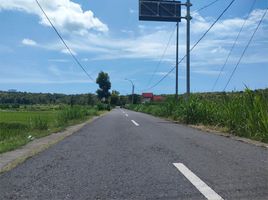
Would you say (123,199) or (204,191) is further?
(204,191)

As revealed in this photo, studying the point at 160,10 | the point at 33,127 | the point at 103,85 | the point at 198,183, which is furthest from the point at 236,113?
the point at 103,85

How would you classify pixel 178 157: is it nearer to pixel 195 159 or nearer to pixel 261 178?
pixel 195 159

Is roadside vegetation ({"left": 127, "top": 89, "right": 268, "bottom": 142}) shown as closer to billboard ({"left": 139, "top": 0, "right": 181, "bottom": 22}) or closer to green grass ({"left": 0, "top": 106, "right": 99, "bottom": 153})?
green grass ({"left": 0, "top": 106, "right": 99, "bottom": 153})

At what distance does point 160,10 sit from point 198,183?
28940 mm

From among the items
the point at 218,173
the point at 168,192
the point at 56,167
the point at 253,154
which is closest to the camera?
the point at 168,192

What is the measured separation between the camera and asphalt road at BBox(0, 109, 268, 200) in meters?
6.47

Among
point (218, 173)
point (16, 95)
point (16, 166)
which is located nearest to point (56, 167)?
point (16, 166)

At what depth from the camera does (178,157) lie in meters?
10.3

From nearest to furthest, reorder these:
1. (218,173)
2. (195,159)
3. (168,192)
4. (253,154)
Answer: (168,192)
(218,173)
(195,159)
(253,154)

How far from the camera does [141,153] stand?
36.5ft

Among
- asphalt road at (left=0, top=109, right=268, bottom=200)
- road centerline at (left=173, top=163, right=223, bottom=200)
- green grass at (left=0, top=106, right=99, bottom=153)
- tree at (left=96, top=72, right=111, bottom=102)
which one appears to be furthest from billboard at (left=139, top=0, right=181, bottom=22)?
tree at (left=96, top=72, right=111, bottom=102)

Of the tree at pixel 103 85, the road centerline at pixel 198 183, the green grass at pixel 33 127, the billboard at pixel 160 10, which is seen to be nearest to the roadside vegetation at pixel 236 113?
the road centerline at pixel 198 183

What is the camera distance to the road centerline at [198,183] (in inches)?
247

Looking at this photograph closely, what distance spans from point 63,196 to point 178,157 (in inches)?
176
